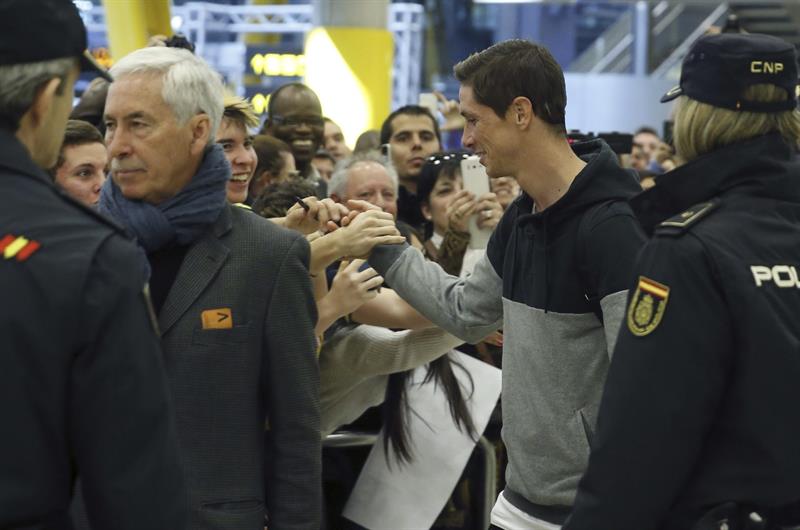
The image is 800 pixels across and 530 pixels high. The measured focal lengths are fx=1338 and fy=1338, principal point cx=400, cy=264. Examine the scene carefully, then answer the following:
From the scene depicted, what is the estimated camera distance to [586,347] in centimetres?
296

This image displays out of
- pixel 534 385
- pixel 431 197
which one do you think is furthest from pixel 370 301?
pixel 431 197

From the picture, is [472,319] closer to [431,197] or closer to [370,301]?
[370,301]

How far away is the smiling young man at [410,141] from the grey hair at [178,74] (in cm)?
337

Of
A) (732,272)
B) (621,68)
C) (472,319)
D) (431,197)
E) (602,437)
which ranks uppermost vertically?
(732,272)

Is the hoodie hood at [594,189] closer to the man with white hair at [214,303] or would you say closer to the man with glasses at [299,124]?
the man with white hair at [214,303]

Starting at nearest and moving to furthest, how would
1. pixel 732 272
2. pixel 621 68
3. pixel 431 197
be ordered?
pixel 732 272 < pixel 431 197 < pixel 621 68

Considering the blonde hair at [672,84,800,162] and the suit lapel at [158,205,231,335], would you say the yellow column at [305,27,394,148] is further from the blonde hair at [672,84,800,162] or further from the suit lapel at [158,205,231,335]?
the blonde hair at [672,84,800,162]

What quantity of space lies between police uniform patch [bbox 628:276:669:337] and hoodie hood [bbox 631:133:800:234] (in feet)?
0.73

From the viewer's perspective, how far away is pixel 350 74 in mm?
12516

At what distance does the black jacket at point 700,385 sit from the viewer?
227cm

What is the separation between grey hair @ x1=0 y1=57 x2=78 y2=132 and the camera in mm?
1944

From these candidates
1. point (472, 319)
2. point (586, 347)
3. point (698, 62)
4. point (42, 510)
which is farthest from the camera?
point (472, 319)

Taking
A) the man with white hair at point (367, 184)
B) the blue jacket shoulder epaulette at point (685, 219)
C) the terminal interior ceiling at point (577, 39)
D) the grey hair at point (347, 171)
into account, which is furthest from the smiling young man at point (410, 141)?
the terminal interior ceiling at point (577, 39)

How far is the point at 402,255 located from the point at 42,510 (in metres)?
1.73
